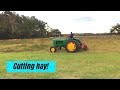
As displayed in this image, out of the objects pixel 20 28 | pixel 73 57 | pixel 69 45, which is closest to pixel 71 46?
pixel 69 45

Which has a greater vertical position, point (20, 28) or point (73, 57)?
point (20, 28)

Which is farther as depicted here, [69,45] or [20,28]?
[69,45]

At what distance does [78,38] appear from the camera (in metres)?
8.84

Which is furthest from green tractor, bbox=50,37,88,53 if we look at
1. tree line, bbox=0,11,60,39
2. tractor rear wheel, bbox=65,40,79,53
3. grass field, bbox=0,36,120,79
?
tree line, bbox=0,11,60,39

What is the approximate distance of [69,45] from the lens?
31.6ft

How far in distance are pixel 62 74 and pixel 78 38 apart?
1701 millimetres

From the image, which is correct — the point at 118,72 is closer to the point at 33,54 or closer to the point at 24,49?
the point at 33,54

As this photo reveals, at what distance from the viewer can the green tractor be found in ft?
30.1

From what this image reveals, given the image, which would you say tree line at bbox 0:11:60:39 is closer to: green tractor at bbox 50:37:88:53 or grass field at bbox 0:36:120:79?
grass field at bbox 0:36:120:79

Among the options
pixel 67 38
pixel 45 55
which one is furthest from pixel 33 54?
pixel 67 38

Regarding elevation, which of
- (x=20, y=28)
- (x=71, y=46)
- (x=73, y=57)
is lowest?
(x=73, y=57)

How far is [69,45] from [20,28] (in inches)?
75.9

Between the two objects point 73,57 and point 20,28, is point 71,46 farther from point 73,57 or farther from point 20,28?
point 20,28

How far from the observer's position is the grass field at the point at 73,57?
25.0 ft
